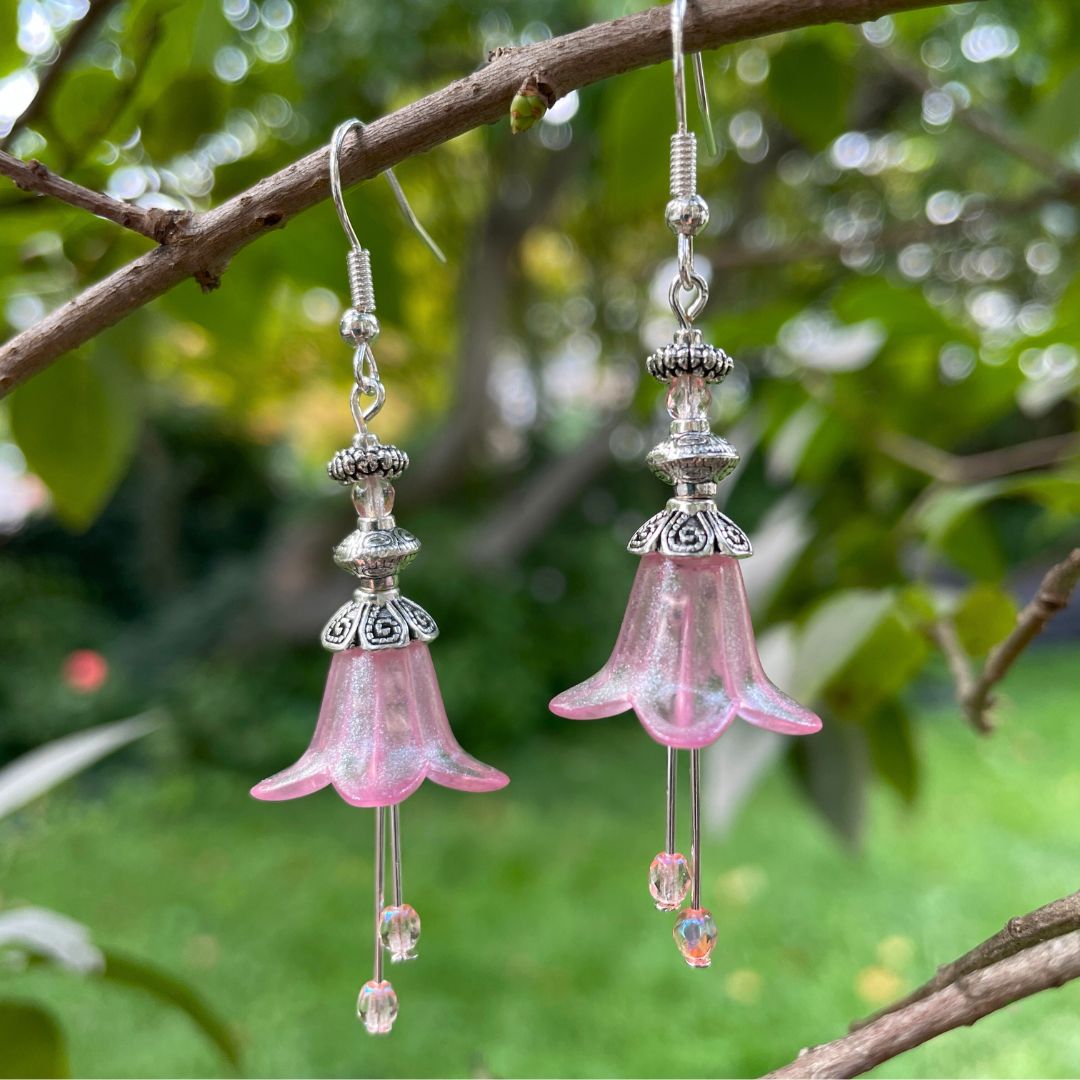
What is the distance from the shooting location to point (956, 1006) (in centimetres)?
37

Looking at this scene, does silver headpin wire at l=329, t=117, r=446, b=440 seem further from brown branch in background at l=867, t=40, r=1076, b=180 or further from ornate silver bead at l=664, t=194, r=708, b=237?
brown branch in background at l=867, t=40, r=1076, b=180

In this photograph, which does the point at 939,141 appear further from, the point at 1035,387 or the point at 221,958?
the point at 221,958

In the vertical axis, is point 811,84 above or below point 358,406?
above

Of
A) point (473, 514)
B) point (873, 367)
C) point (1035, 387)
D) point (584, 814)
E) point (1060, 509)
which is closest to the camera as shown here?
point (1060, 509)

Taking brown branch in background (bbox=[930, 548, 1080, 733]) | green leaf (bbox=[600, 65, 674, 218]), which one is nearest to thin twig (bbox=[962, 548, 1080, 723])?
brown branch in background (bbox=[930, 548, 1080, 733])

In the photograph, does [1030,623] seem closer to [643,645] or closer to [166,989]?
[643,645]

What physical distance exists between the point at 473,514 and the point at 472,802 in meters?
1.32

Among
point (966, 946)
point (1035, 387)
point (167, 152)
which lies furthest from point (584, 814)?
point (167, 152)

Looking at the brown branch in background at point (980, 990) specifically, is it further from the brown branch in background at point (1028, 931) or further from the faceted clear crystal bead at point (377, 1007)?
the faceted clear crystal bead at point (377, 1007)

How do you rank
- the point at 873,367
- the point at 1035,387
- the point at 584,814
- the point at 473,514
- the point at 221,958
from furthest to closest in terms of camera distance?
the point at 473,514, the point at 584,814, the point at 221,958, the point at 873,367, the point at 1035,387

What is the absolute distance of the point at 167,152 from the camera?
864 millimetres

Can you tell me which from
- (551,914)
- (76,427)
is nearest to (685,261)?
(76,427)

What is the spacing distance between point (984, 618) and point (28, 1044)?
2.48 feet

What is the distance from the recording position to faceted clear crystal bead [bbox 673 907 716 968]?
0.49 metres
